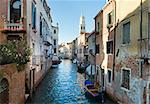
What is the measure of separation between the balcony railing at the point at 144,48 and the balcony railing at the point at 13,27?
23.5 ft

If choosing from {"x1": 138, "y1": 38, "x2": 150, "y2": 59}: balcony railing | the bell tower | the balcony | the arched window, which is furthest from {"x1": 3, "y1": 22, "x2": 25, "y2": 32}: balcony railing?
the bell tower

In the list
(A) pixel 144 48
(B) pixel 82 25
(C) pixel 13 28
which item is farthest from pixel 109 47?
(B) pixel 82 25

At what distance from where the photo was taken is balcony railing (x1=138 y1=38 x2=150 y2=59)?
9891 millimetres

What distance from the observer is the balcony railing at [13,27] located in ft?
48.1

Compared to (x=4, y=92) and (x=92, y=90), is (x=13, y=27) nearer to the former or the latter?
(x=4, y=92)

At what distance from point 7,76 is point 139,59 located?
218 inches

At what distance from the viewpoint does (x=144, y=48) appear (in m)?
10.2

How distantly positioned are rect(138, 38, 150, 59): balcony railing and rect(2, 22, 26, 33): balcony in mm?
7139

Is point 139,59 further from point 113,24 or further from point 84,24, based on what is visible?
point 84,24

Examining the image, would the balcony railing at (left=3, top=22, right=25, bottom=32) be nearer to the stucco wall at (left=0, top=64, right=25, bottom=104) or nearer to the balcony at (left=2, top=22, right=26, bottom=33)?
the balcony at (left=2, top=22, right=26, bottom=33)

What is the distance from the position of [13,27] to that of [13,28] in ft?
0.21

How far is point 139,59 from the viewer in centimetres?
1058

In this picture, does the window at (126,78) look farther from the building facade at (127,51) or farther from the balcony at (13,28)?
the balcony at (13,28)

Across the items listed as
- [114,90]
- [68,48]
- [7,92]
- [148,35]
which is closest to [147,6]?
[148,35]
